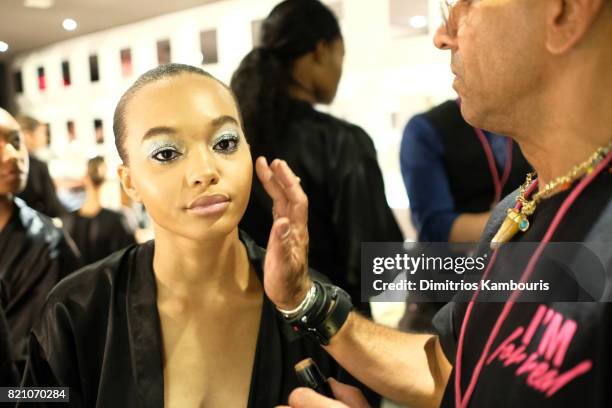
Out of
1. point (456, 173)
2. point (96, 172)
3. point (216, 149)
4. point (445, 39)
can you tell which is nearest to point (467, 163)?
point (456, 173)

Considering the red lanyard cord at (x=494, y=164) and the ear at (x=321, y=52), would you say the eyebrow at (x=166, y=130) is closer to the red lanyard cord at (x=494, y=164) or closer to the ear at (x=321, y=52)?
the ear at (x=321, y=52)

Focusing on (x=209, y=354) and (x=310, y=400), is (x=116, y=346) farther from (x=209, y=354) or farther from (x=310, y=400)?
(x=310, y=400)

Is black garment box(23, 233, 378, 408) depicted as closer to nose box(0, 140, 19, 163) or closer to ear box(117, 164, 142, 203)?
ear box(117, 164, 142, 203)

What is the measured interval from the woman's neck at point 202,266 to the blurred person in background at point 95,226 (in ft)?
0.64

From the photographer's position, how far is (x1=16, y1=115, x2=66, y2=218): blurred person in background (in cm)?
123

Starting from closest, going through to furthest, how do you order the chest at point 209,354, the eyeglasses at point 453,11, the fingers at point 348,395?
the eyeglasses at point 453,11 < the fingers at point 348,395 < the chest at point 209,354

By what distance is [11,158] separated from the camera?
116 cm

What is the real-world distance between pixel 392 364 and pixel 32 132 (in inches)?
33.6

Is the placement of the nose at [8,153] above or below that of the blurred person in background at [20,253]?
above

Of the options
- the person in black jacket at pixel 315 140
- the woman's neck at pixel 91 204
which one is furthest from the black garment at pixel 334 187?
the woman's neck at pixel 91 204

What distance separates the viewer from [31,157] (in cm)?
123

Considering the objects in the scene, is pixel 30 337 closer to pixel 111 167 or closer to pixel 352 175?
pixel 111 167

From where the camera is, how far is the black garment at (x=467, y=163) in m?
1.17

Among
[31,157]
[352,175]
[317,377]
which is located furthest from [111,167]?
[317,377]
